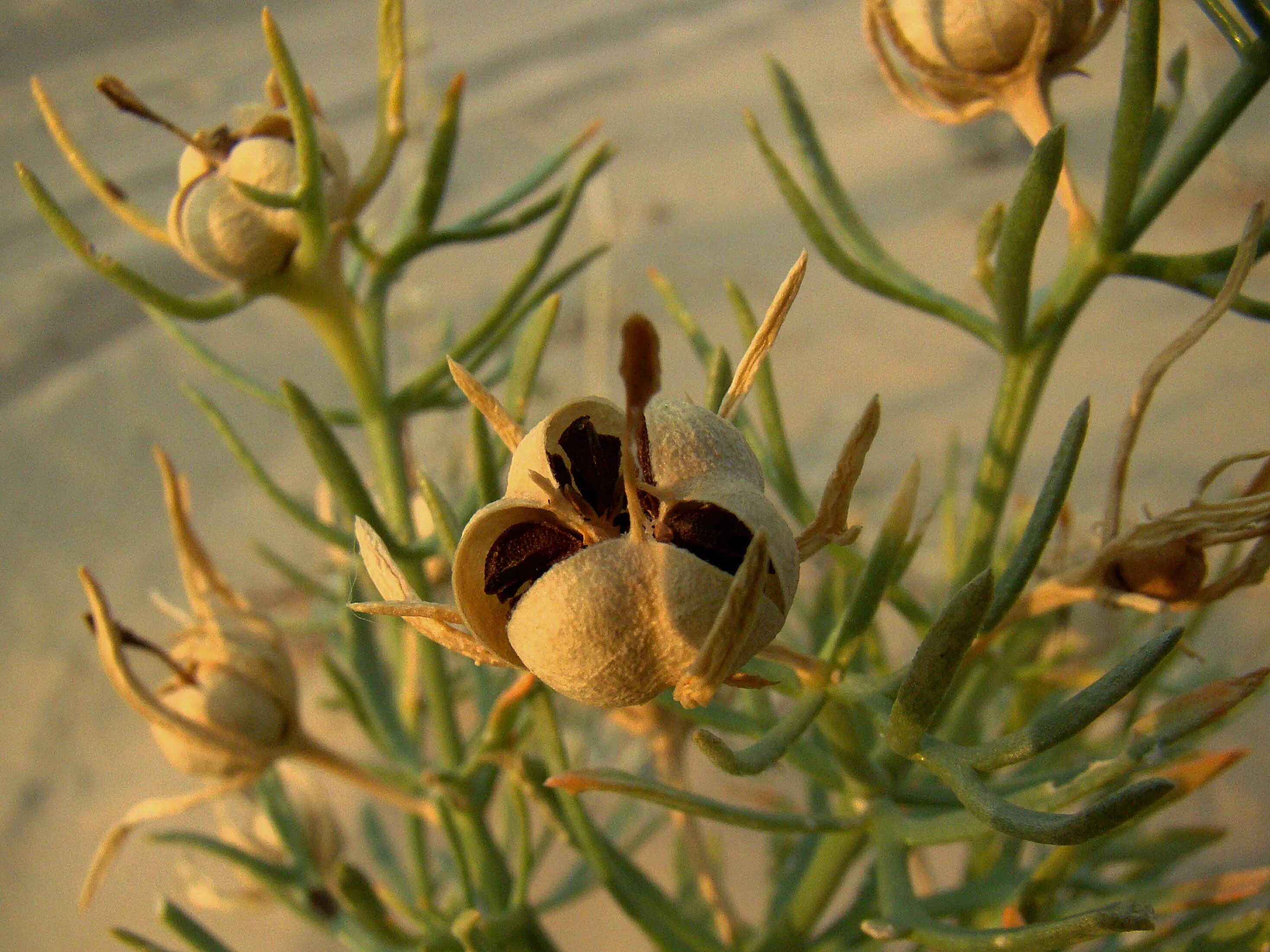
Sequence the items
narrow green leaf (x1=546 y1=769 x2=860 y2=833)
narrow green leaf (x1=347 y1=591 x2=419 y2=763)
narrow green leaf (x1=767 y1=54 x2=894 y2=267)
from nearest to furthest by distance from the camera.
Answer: narrow green leaf (x1=546 y1=769 x2=860 y2=833) < narrow green leaf (x1=767 y1=54 x2=894 y2=267) < narrow green leaf (x1=347 y1=591 x2=419 y2=763)

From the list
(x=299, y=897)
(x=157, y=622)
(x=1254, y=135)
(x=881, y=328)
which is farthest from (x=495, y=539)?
(x=1254, y=135)

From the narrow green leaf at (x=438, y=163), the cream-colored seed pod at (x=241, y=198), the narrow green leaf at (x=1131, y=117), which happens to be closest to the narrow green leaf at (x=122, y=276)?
the cream-colored seed pod at (x=241, y=198)

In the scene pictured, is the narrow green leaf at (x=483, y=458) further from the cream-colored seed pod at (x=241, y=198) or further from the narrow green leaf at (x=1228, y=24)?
the narrow green leaf at (x=1228, y=24)

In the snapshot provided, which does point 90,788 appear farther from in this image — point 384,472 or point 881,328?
point 881,328

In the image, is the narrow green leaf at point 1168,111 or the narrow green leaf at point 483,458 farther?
the narrow green leaf at point 1168,111

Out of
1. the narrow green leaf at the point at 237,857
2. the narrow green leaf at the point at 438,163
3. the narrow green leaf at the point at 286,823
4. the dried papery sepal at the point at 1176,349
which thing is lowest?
the narrow green leaf at the point at 237,857

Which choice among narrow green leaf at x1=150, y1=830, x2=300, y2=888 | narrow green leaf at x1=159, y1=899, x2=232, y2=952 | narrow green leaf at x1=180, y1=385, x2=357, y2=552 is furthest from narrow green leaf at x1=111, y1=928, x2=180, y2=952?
narrow green leaf at x1=180, y1=385, x2=357, y2=552

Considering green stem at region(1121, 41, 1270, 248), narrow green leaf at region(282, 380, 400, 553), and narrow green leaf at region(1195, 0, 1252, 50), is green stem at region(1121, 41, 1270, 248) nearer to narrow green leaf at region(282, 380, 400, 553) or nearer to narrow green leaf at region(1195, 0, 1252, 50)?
narrow green leaf at region(1195, 0, 1252, 50)

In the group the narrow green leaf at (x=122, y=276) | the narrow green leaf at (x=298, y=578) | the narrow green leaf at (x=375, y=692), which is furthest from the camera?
the narrow green leaf at (x=298, y=578)
